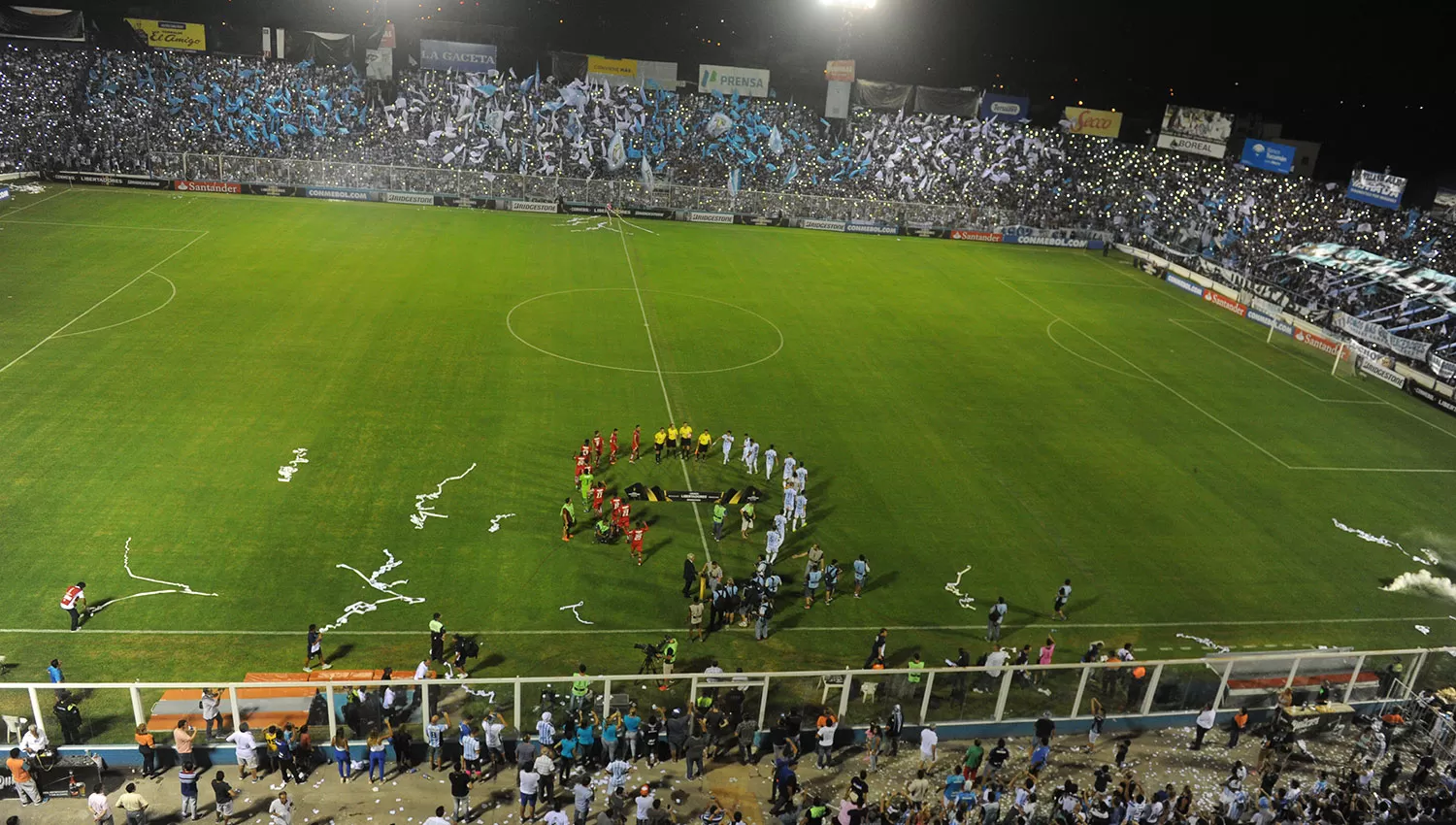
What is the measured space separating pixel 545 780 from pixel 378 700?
3.02 meters

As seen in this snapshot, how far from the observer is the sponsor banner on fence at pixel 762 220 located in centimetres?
6288

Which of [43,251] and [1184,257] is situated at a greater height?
[1184,257]

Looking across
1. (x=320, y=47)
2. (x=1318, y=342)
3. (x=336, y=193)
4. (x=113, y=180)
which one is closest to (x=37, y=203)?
(x=113, y=180)

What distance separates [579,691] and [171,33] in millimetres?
62955

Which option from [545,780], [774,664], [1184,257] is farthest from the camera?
[1184,257]

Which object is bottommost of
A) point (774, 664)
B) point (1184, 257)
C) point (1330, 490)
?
→ point (774, 664)

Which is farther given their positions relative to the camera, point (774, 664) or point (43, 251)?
point (43, 251)

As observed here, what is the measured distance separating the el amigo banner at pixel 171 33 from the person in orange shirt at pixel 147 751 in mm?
60275

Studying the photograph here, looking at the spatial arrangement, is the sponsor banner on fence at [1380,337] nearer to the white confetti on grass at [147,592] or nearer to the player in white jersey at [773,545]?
the player in white jersey at [773,545]

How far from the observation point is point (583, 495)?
80.9 ft

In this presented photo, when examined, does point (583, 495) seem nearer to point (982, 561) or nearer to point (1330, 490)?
point (982, 561)

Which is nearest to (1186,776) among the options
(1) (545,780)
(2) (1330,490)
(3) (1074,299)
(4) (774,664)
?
(4) (774,664)

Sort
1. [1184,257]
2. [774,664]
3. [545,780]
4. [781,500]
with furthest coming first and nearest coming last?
[1184,257], [781,500], [774,664], [545,780]

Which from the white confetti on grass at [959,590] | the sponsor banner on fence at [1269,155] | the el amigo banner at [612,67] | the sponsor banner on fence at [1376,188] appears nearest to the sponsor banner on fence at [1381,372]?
the sponsor banner on fence at [1376,188]
